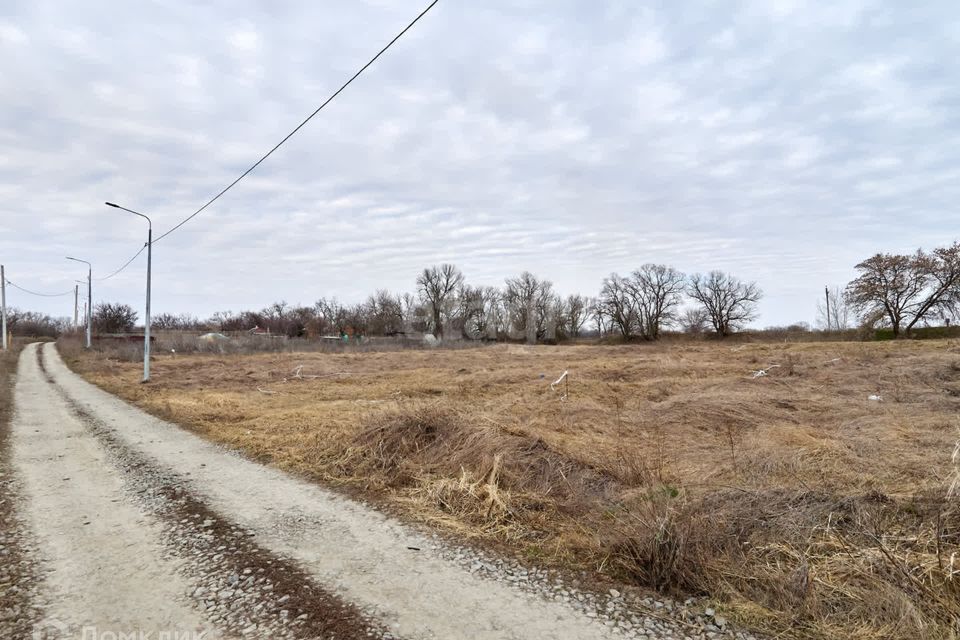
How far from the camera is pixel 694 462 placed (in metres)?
6.17

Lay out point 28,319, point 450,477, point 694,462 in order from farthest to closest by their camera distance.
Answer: point 28,319, point 694,462, point 450,477

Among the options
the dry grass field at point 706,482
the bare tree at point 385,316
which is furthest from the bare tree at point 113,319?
the dry grass field at point 706,482

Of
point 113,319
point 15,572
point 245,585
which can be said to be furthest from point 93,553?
point 113,319

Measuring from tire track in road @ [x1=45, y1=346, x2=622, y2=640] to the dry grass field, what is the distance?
0.48 meters

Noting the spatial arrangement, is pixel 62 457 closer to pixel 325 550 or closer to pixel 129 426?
pixel 129 426

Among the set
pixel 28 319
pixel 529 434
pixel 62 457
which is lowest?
pixel 62 457

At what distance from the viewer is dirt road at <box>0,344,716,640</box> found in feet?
9.59

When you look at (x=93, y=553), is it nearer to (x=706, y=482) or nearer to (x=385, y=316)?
(x=706, y=482)

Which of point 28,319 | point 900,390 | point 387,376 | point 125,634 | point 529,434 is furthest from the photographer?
point 28,319

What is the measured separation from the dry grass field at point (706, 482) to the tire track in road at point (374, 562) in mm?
483

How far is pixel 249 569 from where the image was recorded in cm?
364

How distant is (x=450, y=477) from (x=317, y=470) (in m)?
2.01

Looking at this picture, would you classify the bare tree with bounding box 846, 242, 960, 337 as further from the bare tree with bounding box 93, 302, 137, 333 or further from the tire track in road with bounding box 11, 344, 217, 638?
the bare tree with bounding box 93, 302, 137, 333

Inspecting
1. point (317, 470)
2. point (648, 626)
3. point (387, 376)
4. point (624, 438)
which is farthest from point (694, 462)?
point (387, 376)
